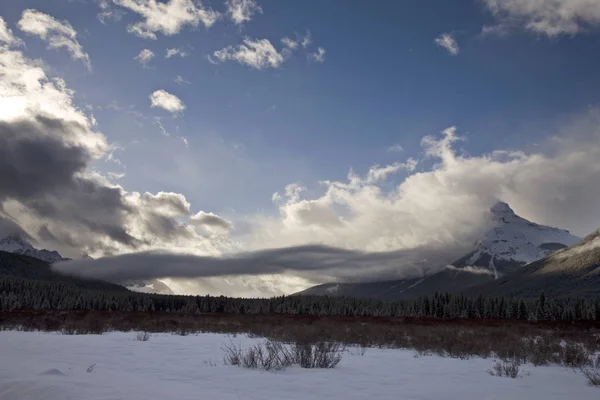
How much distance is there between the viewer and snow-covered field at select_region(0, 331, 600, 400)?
7.00 meters

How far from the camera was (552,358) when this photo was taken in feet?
47.3

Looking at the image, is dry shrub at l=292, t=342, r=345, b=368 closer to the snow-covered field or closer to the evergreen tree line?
the snow-covered field

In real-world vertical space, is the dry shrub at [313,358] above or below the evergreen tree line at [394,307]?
above

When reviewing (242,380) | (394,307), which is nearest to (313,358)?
(242,380)

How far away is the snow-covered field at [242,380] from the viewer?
700 centimetres

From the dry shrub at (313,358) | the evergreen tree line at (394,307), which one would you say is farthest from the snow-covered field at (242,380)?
the evergreen tree line at (394,307)

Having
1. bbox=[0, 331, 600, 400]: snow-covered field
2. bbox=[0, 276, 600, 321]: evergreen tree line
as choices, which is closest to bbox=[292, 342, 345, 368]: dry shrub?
bbox=[0, 331, 600, 400]: snow-covered field

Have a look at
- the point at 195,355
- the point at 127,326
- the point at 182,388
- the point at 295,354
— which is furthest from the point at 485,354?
the point at 127,326

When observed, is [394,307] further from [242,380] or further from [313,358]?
[242,380]

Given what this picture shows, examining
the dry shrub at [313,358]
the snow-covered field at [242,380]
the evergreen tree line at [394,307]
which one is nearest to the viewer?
the snow-covered field at [242,380]

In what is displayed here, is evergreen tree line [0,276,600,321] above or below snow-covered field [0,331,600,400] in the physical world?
below

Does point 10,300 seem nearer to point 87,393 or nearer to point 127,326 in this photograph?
point 127,326

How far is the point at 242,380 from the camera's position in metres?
8.98

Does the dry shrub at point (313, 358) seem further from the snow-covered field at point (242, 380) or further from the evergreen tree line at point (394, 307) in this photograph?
the evergreen tree line at point (394, 307)
